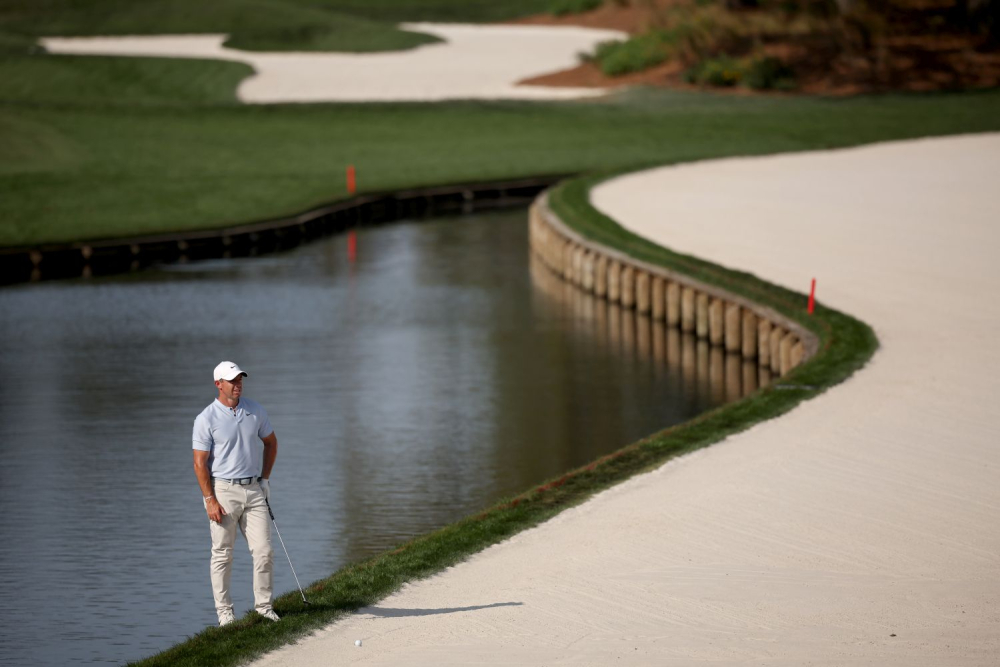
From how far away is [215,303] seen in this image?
27.4 meters

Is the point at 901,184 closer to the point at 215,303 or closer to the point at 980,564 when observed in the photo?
the point at 215,303

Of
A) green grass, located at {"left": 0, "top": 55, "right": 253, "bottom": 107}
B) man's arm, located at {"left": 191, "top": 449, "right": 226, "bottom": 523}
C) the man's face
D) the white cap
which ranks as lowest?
man's arm, located at {"left": 191, "top": 449, "right": 226, "bottom": 523}

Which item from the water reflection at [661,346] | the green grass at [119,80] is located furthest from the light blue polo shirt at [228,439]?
the green grass at [119,80]

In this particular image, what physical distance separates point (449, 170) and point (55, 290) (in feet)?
53.3

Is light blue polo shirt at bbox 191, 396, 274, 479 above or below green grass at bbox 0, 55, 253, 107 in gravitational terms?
below

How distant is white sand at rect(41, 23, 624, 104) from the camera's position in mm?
60312

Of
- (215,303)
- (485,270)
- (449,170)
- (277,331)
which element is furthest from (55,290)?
(449,170)

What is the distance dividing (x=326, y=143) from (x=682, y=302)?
2410 centimetres

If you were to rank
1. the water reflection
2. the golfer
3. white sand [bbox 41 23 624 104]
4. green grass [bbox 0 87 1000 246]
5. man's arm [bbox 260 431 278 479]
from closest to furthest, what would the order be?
the golfer, man's arm [bbox 260 431 278 479], the water reflection, green grass [bbox 0 87 1000 246], white sand [bbox 41 23 624 104]

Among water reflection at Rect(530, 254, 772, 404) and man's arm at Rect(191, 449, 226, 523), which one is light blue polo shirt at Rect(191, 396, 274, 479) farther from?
water reflection at Rect(530, 254, 772, 404)

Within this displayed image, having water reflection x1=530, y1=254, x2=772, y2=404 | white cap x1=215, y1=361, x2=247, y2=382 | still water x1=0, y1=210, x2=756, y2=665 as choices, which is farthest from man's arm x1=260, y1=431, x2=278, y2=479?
water reflection x1=530, y1=254, x2=772, y2=404

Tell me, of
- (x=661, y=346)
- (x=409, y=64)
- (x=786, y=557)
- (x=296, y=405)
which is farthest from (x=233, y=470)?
(x=409, y=64)

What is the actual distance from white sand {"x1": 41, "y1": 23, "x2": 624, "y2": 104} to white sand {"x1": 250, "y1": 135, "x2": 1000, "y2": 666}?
1623 inches

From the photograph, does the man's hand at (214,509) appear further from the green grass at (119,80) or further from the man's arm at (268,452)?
the green grass at (119,80)
